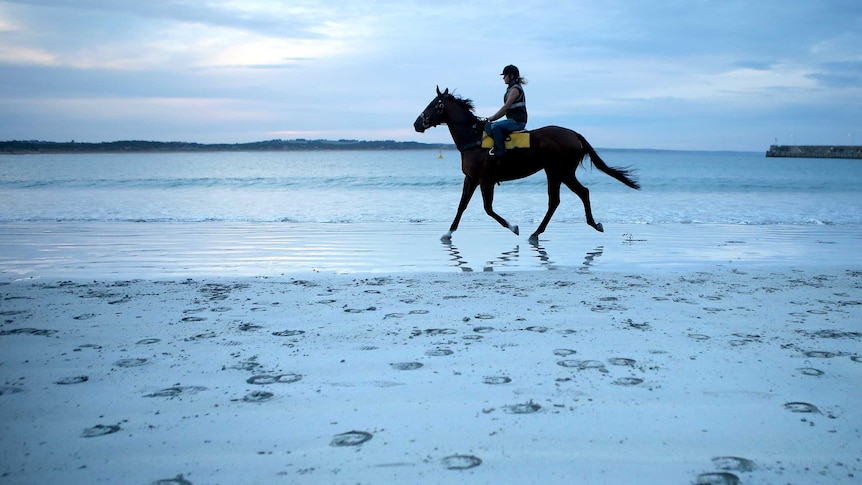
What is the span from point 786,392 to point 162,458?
2.85 m

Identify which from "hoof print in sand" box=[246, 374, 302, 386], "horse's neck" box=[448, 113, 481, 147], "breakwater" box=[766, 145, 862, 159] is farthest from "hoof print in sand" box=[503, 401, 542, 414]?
"breakwater" box=[766, 145, 862, 159]

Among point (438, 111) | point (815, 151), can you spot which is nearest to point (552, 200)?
point (438, 111)

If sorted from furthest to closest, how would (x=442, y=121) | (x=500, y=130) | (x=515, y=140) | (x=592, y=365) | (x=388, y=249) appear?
(x=442, y=121) < (x=515, y=140) < (x=500, y=130) < (x=388, y=249) < (x=592, y=365)

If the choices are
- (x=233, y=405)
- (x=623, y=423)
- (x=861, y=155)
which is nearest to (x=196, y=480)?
(x=233, y=405)

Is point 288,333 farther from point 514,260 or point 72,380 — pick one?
point 514,260

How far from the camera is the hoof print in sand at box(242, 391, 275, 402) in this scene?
2.94m

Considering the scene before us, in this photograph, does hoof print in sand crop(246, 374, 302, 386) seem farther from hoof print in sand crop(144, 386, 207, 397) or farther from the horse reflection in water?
the horse reflection in water

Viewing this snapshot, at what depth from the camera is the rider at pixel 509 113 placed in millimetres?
9406

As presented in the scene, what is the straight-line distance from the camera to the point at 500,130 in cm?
959

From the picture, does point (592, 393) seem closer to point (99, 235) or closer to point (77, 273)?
point (77, 273)

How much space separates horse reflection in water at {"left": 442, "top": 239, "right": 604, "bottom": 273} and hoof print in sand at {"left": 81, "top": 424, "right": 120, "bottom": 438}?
4.66m

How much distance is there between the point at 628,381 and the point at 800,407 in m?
0.76

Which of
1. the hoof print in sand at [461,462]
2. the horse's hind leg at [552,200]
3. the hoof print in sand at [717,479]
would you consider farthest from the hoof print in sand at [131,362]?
the horse's hind leg at [552,200]

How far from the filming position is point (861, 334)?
4.07 meters
